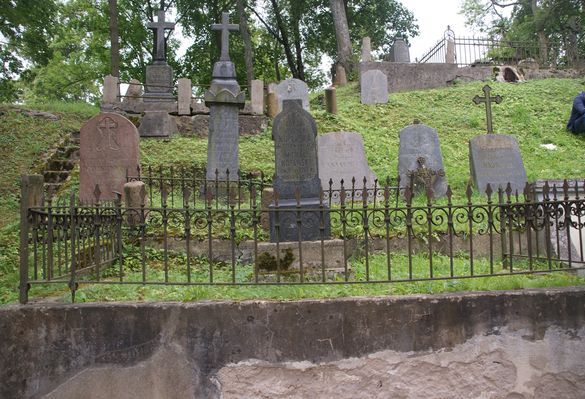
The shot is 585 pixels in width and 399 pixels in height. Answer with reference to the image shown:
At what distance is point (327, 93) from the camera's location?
15375mm

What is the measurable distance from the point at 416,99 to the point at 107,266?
14.8 meters

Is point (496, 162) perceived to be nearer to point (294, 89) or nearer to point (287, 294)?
point (287, 294)

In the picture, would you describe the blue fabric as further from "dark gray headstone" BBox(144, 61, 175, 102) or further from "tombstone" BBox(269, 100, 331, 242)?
"dark gray headstone" BBox(144, 61, 175, 102)

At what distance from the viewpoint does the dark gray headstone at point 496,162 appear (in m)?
9.65

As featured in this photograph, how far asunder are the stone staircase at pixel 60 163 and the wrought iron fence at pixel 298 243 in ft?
14.1

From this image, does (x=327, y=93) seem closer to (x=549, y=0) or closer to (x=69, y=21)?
(x=549, y=0)

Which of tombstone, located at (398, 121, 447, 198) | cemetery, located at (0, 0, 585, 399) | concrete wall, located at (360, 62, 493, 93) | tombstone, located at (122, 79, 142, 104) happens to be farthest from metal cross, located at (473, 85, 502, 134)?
tombstone, located at (122, 79, 142, 104)

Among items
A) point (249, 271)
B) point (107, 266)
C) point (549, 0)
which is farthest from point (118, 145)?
point (549, 0)

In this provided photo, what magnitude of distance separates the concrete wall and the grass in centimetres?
105

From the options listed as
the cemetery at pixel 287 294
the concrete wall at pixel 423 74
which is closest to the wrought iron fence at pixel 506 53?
the concrete wall at pixel 423 74

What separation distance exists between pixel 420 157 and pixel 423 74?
38.2 feet

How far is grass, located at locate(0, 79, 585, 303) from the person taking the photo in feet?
14.6

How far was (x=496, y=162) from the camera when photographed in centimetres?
973

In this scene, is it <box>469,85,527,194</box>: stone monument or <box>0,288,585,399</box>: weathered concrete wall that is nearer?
<box>0,288,585,399</box>: weathered concrete wall
